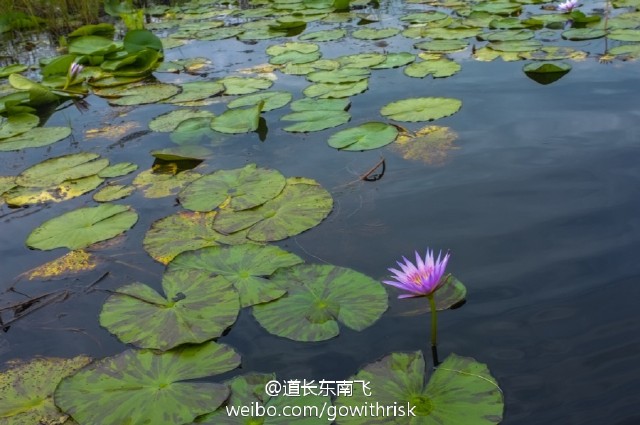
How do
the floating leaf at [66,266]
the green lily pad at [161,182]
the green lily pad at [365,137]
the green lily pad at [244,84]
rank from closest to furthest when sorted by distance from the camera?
the floating leaf at [66,266] → the green lily pad at [161,182] → the green lily pad at [365,137] → the green lily pad at [244,84]

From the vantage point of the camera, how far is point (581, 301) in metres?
1.73

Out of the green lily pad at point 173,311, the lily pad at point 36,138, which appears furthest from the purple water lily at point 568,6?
the green lily pad at point 173,311

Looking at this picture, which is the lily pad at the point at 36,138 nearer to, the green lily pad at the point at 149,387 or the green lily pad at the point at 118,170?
the green lily pad at the point at 118,170

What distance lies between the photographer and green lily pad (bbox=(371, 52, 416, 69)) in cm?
383

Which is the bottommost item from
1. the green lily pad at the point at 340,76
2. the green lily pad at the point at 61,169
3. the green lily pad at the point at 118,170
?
the green lily pad at the point at 118,170

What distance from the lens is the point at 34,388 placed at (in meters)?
1.60

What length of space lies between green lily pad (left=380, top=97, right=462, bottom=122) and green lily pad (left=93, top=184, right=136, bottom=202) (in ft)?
4.39

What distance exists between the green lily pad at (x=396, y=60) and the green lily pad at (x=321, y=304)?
224cm

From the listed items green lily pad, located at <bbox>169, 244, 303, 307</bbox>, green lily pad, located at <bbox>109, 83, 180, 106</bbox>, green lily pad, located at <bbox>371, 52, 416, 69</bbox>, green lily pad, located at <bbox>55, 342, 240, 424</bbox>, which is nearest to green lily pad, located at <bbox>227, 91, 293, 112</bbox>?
green lily pad, located at <bbox>109, 83, 180, 106</bbox>

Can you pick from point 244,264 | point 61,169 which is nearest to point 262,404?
point 244,264

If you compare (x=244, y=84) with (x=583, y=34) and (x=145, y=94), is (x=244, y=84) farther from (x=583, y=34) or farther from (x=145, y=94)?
(x=583, y=34)

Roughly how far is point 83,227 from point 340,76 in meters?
1.95

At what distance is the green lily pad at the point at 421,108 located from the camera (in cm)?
299

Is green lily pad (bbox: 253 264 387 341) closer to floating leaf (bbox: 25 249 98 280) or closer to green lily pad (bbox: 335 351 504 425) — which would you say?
green lily pad (bbox: 335 351 504 425)
